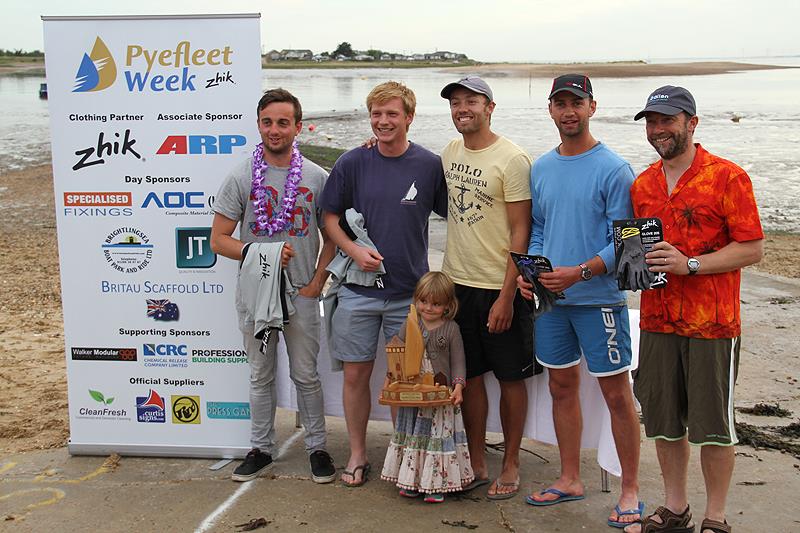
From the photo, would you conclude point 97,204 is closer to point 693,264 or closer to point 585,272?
point 585,272

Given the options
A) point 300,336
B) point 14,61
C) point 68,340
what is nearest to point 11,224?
point 68,340

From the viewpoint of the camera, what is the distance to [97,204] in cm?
533

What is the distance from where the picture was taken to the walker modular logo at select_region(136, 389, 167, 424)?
5.56 meters

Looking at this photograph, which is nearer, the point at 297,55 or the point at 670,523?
the point at 670,523

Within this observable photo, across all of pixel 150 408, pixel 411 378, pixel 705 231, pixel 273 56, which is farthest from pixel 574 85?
pixel 273 56

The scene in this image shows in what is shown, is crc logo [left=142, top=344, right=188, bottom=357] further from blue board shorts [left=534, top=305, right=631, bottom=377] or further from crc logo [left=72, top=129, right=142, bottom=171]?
blue board shorts [left=534, top=305, right=631, bottom=377]

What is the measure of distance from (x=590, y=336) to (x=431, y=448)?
108 cm

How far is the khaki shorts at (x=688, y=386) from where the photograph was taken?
4.05 m

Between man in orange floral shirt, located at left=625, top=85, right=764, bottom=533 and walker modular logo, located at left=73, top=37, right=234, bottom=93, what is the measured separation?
2.53m

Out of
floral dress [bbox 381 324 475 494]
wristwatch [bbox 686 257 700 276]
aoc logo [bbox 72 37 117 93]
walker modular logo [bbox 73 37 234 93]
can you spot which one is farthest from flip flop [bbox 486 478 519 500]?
aoc logo [bbox 72 37 117 93]

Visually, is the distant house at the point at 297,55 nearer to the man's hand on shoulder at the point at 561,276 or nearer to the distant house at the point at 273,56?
the distant house at the point at 273,56

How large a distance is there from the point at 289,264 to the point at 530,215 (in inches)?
55.7

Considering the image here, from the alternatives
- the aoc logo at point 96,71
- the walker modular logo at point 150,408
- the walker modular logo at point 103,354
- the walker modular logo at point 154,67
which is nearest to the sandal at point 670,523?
the walker modular logo at point 150,408

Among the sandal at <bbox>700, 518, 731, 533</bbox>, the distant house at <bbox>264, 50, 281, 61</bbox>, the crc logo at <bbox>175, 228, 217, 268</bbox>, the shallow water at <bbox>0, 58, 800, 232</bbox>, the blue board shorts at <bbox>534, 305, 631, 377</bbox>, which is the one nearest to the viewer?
the sandal at <bbox>700, 518, 731, 533</bbox>
